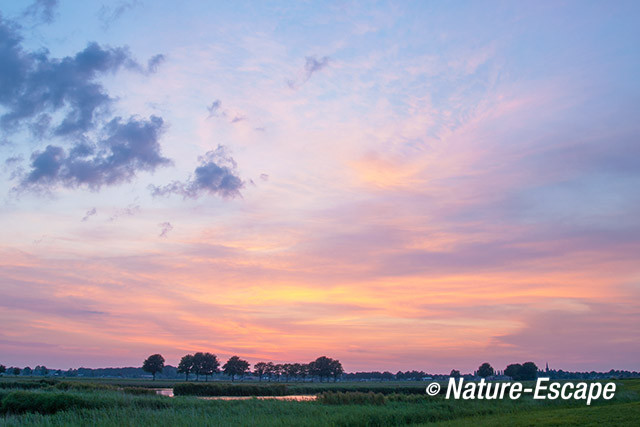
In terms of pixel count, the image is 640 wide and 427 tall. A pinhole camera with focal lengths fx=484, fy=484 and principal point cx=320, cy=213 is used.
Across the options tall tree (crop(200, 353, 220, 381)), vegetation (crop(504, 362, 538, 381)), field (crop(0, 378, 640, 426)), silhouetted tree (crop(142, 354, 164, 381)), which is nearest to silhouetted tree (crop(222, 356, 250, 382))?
tall tree (crop(200, 353, 220, 381))

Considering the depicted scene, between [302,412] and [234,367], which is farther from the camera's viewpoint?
[234,367]

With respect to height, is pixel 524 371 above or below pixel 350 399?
below

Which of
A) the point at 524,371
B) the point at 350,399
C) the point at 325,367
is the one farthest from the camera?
the point at 524,371

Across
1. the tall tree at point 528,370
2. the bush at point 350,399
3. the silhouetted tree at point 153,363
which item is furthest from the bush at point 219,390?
the tall tree at point 528,370

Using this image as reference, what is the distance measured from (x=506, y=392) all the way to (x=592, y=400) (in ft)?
39.0

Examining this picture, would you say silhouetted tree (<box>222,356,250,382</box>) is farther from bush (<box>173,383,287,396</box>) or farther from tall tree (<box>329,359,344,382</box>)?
bush (<box>173,383,287,396</box>)

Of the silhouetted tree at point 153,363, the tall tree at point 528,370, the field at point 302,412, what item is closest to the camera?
the field at point 302,412

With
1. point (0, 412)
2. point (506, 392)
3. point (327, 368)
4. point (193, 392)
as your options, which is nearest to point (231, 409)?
point (0, 412)

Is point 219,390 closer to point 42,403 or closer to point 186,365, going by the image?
point 42,403

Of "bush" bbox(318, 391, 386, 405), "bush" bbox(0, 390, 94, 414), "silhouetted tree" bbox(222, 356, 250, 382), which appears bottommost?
"silhouetted tree" bbox(222, 356, 250, 382)

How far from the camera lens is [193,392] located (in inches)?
3135

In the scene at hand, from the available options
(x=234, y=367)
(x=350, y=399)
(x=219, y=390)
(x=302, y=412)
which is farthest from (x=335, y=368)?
(x=302, y=412)

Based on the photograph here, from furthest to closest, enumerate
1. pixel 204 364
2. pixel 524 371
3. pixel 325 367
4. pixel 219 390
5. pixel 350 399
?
1. pixel 524 371
2. pixel 325 367
3. pixel 204 364
4. pixel 219 390
5. pixel 350 399

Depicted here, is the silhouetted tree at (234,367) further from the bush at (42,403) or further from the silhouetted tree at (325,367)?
the bush at (42,403)
